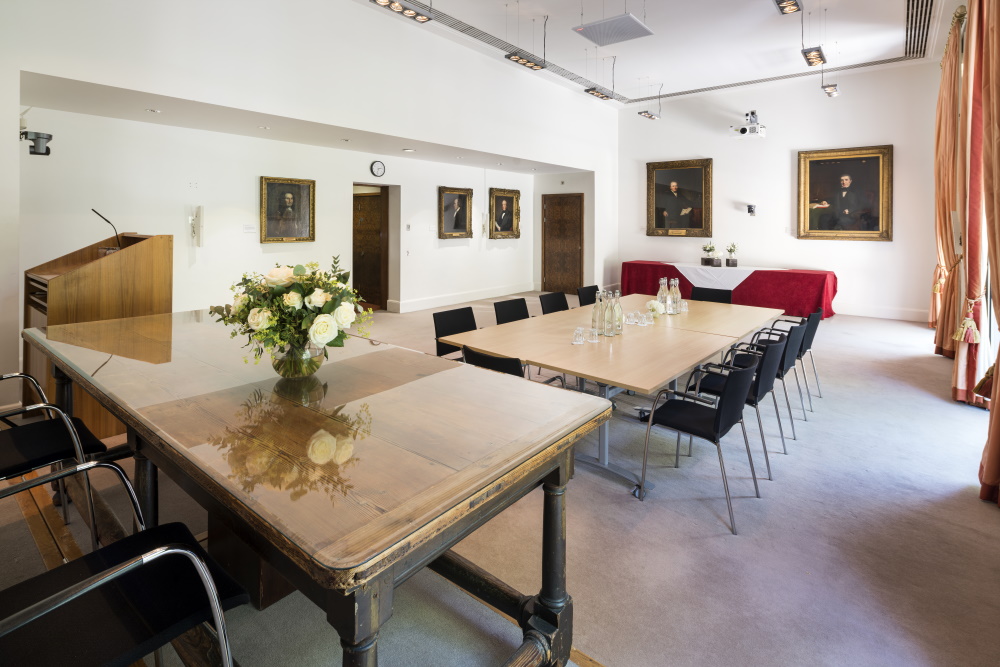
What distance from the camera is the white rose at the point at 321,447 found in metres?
1.24

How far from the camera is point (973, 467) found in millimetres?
3266

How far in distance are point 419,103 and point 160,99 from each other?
294 centimetres

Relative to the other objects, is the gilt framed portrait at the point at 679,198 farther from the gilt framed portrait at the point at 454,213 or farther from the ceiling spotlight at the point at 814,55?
the gilt framed portrait at the point at 454,213

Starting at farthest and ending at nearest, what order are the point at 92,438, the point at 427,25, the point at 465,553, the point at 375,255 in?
the point at 375,255, the point at 427,25, the point at 465,553, the point at 92,438

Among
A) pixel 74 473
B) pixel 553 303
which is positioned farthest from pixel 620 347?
pixel 74 473

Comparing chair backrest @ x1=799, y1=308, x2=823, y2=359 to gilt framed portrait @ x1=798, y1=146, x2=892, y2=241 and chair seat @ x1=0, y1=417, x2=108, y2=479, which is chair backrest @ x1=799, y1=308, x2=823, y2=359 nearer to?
chair seat @ x1=0, y1=417, x2=108, y2=479

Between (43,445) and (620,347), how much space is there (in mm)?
2812

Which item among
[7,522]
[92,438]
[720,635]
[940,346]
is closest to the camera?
[720,635]

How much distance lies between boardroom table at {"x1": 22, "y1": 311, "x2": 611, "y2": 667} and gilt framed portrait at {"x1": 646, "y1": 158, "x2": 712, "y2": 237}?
31.1 feet

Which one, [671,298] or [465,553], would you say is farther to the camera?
[671,298]

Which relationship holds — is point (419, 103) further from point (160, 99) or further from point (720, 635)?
point (720, 635)

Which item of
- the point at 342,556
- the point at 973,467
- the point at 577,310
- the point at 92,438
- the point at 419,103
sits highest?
the point at 419,103

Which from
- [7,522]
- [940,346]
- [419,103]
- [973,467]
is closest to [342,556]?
[7,522]

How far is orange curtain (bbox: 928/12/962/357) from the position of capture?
557 centimetres
